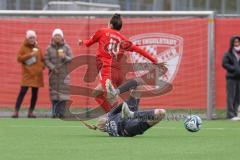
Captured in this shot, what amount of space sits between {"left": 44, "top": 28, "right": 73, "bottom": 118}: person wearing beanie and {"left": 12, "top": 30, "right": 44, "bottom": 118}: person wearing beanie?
26 centimetres

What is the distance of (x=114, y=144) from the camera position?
1212 centimetres

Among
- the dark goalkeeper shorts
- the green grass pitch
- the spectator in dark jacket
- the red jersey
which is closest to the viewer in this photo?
the green grass pitch

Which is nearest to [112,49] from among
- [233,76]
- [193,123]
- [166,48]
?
[193,123]

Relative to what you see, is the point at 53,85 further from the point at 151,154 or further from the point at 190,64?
the point at 151,154

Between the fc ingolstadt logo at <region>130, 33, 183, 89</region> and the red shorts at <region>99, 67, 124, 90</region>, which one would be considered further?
the fc ingolstadt logo at <region>130, 33, 183, 89</region>

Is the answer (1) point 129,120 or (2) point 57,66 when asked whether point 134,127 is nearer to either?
(1) point 129,120

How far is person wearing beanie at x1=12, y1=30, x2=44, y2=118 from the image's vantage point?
67.6 ft

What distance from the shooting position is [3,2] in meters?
25.7

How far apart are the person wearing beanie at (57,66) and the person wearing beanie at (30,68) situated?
0.26 metres

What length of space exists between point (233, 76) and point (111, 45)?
6614mm

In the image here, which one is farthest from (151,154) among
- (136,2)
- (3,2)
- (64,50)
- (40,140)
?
(136,2)

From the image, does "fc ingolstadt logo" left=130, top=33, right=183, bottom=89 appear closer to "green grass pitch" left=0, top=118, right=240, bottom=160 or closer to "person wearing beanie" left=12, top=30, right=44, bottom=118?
"person wearing beanie" left=12, top=30, right=44, bottom=118

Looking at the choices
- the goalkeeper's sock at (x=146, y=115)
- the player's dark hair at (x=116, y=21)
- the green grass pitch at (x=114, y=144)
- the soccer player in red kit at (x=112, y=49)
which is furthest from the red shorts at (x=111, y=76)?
the goalkeeper's sock at (x=146, y=115)

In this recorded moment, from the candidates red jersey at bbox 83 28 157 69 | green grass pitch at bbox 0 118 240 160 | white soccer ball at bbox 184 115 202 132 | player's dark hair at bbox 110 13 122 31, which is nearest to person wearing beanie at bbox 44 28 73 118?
green grass pitch at bbox 0 118 240 160
